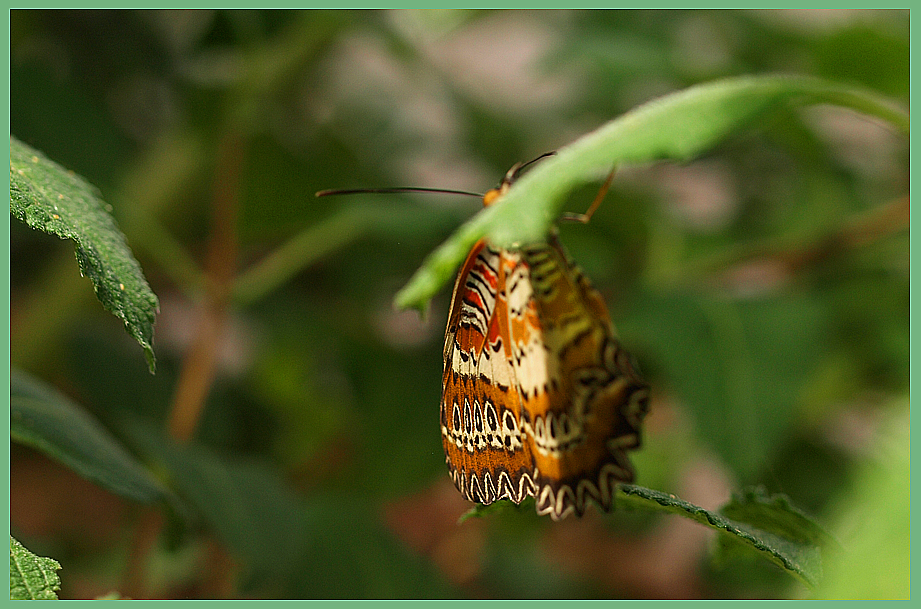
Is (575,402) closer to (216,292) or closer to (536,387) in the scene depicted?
(536,387)

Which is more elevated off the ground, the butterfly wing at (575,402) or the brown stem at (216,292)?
the brown stem at (216,292)

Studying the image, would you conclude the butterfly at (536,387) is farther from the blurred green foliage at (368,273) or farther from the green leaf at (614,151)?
the blurred green foliage at (368,273)

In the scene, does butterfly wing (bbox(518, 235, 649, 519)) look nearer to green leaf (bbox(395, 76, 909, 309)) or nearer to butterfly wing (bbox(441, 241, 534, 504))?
butterfly wing (bbox(441, 241, 534, 504))

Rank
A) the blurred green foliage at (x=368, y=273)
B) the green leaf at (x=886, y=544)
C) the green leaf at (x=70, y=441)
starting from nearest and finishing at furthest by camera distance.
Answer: the green leaf at (x=886, y=544)
the green leaf at (x=70, y=441)
the blurred green foliage at (x=368, y=273)

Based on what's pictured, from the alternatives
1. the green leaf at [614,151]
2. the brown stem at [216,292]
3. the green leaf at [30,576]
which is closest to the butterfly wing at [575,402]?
the green leaf at [614,151]

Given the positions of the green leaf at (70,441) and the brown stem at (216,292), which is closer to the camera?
the green leaf at (70,441)

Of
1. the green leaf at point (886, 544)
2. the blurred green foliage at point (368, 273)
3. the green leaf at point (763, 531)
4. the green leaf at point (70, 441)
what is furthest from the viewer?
the blurred green foliage at point (368, 273)

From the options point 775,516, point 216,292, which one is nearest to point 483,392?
point 775,516

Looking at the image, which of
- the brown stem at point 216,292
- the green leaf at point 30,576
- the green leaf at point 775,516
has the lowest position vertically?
the green leaf at point 30,576
